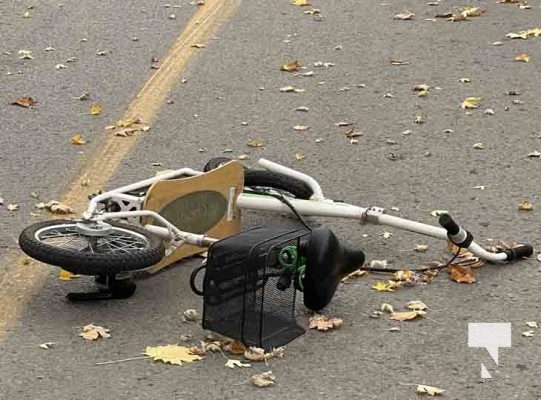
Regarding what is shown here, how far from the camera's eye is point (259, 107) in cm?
915

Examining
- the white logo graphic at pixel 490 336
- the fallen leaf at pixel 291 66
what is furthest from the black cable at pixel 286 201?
the fallen leaf at pixel 291 66

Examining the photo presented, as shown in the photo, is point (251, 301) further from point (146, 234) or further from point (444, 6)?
point (444, 6)

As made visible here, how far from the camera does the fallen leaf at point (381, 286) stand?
231 inches

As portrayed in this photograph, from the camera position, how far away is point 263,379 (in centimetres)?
491

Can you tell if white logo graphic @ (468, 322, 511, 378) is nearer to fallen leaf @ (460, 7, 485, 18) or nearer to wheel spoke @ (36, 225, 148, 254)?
wheel spoke @ (36, 225, 148, 254)

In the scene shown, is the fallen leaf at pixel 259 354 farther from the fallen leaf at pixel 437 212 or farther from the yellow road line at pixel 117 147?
the fallen leaf at pixel 437 212

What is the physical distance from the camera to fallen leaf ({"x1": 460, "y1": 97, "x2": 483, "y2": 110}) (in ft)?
29.6

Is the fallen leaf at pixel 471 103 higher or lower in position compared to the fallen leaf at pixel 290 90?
lower

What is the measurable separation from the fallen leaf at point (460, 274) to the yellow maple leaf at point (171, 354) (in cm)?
156

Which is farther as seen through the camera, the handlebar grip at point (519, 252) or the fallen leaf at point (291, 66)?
the fallen leaf at point (291, 66)

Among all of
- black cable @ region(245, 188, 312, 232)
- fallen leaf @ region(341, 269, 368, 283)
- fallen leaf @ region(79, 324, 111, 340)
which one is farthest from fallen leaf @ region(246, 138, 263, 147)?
fallen leaf @ region(79, 324, 111, 340)

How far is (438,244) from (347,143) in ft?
6.52

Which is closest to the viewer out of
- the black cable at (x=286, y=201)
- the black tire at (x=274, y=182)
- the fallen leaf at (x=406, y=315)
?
the fallen leaf at (x=406, y=315)

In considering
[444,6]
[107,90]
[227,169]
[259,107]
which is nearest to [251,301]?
[227,169]
